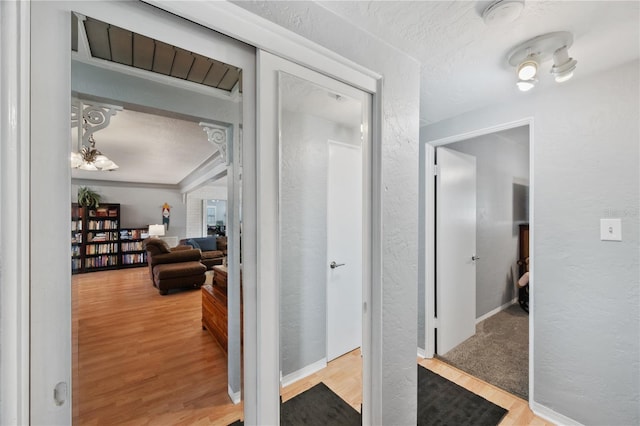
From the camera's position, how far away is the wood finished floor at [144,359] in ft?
2.51

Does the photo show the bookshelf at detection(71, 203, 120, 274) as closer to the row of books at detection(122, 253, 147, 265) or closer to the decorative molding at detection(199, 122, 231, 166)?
the row of books at detection(122, 253, 147, 265)

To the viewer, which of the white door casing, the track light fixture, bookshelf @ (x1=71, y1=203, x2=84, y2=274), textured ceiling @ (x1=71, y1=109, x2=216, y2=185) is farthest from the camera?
the track light fixture

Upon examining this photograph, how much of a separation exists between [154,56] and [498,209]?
3947mm

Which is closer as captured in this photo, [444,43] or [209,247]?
[209,247]

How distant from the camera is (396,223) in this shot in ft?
4.29

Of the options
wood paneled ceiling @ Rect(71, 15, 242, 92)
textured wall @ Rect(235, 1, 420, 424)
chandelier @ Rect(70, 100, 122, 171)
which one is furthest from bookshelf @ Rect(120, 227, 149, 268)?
textured wall @ Rect(235, 1, 420, 424)

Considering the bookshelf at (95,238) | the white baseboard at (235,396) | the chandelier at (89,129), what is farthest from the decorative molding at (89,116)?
the white baseboard at (235,396)

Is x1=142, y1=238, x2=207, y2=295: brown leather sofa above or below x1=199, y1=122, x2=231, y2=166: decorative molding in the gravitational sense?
below

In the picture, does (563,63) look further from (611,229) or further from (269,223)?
(269,223)

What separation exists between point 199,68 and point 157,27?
0.15 metres

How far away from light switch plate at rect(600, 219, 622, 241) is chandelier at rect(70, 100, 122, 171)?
2451mm

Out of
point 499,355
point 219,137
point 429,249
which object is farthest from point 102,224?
point 499,355

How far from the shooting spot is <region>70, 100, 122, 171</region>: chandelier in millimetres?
723

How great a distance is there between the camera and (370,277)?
127 cm
